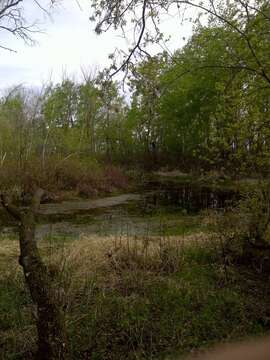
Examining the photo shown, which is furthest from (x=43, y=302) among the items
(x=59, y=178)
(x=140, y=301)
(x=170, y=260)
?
(x=59, y=178)

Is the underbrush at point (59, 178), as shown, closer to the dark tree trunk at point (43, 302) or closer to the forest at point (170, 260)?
the forest at point (170, 260)

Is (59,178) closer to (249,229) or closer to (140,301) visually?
(249,229)

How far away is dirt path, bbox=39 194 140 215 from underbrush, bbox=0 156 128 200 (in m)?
1.78

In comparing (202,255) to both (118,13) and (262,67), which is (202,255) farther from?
(118,13)

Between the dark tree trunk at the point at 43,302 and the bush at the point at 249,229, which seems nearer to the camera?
the dark tree trunk at the point at 43,302

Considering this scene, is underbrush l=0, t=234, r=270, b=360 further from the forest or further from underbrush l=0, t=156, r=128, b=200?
underbrush l=0, t=156, r=128, b=200

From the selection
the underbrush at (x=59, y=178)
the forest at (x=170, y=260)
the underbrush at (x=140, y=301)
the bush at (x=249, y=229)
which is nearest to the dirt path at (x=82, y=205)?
the underbrush at (x=59, y=178)

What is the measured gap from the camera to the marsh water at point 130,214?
1213cm

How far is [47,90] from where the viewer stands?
32.0 meters

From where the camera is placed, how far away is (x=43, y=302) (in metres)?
4.12

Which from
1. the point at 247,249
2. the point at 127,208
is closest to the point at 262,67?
the point at 247,249

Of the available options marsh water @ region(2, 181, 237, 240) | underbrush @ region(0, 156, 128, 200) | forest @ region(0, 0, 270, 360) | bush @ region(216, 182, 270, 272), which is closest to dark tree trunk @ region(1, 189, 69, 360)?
forest @ region(0, 0, 270, 360)

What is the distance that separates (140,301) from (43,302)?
2.18m

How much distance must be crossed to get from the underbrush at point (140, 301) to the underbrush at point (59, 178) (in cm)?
1385
